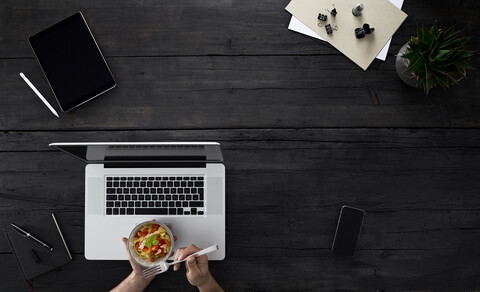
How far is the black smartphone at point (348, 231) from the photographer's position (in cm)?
117

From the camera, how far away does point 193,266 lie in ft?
3.50

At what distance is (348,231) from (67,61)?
1078 mm

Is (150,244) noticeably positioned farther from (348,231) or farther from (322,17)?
(322,17)

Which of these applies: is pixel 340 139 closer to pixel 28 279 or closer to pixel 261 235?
pixel 261 235

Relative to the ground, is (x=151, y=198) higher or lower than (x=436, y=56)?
lower

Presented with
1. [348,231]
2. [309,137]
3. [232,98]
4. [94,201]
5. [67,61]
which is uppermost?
[67,61]

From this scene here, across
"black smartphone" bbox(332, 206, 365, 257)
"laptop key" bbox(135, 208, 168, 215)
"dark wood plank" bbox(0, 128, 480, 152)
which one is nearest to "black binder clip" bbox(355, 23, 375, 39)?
"dark wood plank" bbox(0, 128, 480, 152)

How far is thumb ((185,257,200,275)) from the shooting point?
1.06 m

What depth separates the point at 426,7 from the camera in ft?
A: 3.95

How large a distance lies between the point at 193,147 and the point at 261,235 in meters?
0.39

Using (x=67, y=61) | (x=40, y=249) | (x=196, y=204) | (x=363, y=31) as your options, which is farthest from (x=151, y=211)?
(x=363, y=31)

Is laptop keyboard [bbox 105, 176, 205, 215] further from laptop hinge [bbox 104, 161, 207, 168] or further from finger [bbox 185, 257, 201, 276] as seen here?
finger [bbox 185, 257, 201, 276]

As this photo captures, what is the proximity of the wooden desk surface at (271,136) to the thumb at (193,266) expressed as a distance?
11cm

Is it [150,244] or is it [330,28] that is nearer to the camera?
[150,244]
